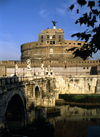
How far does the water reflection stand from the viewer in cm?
1968

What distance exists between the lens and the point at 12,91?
1288 centimetres

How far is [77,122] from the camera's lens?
23328mm

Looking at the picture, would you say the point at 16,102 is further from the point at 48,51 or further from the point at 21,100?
the point at 48,51

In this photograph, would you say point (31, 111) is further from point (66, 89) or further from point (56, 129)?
point (66, 89)

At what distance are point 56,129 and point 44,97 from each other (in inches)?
280

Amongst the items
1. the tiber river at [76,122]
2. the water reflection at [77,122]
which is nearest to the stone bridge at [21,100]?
the tiber river at [76,122]

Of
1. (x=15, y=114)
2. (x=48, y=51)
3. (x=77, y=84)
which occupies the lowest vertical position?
(x=15, y=114)

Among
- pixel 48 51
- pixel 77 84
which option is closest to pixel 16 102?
pixel 77 84

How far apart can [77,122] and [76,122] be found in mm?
141

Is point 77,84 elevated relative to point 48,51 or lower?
lower

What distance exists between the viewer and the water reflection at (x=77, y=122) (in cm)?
1968

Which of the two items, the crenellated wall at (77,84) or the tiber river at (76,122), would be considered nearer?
the tiber river at (76,122)

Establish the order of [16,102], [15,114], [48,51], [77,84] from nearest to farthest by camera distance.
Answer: [16,102]
[15,114]
[77,84]
[48,51]

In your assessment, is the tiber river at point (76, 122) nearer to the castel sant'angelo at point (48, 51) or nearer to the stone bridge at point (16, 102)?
the stone bridge at point (16, 102)
